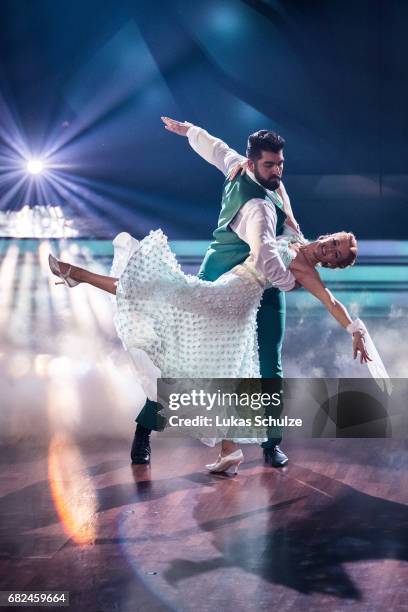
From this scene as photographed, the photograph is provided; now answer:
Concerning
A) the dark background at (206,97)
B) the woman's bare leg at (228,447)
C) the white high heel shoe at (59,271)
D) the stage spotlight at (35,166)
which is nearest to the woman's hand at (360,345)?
the woman's bare leg at (228,447)

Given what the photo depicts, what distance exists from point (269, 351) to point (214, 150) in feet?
2.55

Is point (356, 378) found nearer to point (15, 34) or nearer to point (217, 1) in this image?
point (217, 1)

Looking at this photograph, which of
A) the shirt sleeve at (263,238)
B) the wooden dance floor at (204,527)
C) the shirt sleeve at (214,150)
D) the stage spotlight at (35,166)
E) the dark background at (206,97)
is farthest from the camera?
the stage spotlight at (35,166)

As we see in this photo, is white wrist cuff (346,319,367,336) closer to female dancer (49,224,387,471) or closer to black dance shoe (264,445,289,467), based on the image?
female dancer (49,224,387,471)

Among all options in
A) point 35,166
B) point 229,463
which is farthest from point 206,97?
point 229,463

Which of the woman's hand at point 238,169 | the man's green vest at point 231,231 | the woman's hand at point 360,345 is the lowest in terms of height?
the woman's hand at point 360,345

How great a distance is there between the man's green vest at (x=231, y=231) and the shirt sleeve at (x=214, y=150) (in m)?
0.17

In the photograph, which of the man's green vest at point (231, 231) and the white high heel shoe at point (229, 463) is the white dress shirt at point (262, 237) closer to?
the man's green vest at point (231, 231)

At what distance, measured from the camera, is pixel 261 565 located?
2.90m

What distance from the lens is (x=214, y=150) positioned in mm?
4203

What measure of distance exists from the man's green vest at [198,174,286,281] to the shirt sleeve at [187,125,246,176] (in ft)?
0.55

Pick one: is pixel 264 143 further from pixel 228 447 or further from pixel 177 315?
pixel 228 447

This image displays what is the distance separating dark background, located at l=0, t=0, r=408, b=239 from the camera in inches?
199

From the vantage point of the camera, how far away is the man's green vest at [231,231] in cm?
383
